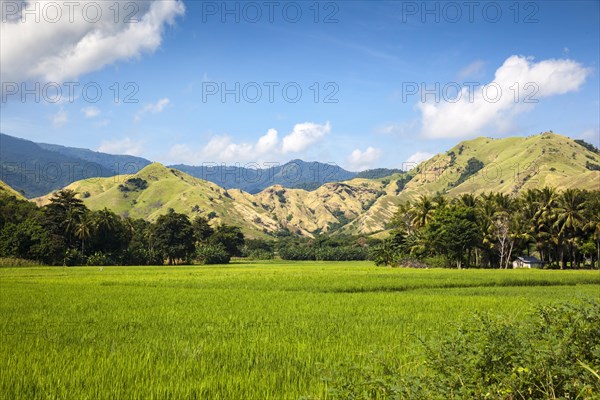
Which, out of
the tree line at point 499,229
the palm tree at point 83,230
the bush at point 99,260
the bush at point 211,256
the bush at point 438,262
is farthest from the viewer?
the bush at point 211,256

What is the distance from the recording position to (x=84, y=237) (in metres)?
77.9

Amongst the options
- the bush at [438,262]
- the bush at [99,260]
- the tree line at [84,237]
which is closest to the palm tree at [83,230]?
the tree line at [84,237]

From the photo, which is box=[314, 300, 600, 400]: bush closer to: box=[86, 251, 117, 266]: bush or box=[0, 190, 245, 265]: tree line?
box=[0, 190, 245, 265]: tree line

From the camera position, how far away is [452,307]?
1953 cm

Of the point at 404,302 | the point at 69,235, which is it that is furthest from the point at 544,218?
the point at 69,235

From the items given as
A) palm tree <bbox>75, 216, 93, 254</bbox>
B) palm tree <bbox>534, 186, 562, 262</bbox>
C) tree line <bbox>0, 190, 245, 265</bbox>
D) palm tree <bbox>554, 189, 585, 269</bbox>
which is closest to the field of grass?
tree line <bbox>0, 190, 245, 265</bbox>

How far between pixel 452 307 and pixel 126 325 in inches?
527

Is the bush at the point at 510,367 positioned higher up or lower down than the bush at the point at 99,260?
higher up

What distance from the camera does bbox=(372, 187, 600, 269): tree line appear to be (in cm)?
6844

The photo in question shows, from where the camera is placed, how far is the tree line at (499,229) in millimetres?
68438

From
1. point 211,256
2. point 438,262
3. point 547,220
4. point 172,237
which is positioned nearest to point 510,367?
point 438,262

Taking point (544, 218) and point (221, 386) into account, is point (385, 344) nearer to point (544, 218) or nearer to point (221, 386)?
point (221, 386)

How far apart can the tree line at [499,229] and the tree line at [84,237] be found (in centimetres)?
4102

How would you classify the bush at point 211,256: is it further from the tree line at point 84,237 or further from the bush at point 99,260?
the bush at point 99,260
